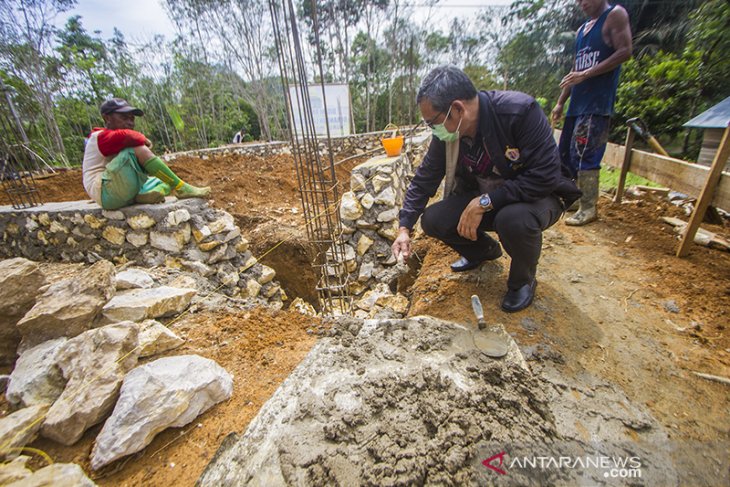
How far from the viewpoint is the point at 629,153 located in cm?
308

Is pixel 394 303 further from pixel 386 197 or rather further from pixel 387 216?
pixel 386 197

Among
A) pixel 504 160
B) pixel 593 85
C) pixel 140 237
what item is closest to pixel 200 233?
pixel 140 237

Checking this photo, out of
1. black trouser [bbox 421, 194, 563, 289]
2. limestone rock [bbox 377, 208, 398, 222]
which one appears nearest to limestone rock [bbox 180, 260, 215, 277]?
limestone rock [bbox 377, 208, 398, 222]

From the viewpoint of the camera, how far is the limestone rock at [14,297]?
1847 mm

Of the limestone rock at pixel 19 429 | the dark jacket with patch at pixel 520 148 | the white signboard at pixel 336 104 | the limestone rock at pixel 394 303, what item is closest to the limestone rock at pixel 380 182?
the limestone rock at pixel 394 303

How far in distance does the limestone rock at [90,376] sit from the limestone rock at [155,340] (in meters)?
0.09

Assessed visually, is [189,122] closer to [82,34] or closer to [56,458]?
[82,34]

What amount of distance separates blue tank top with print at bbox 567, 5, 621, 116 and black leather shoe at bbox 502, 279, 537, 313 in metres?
1.73

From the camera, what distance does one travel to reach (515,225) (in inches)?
64.9

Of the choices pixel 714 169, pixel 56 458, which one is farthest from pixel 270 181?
pixel 714 169

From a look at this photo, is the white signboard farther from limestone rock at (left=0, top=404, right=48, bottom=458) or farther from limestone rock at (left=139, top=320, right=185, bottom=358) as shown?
limestone rock at (left=0, top=404, right=48, bottom=458)

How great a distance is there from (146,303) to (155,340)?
1.26 ft

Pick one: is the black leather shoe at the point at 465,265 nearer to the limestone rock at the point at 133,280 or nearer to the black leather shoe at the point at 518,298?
the black leather shoe at the point at 518,298

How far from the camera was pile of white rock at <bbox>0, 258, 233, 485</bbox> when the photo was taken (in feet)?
3.88
